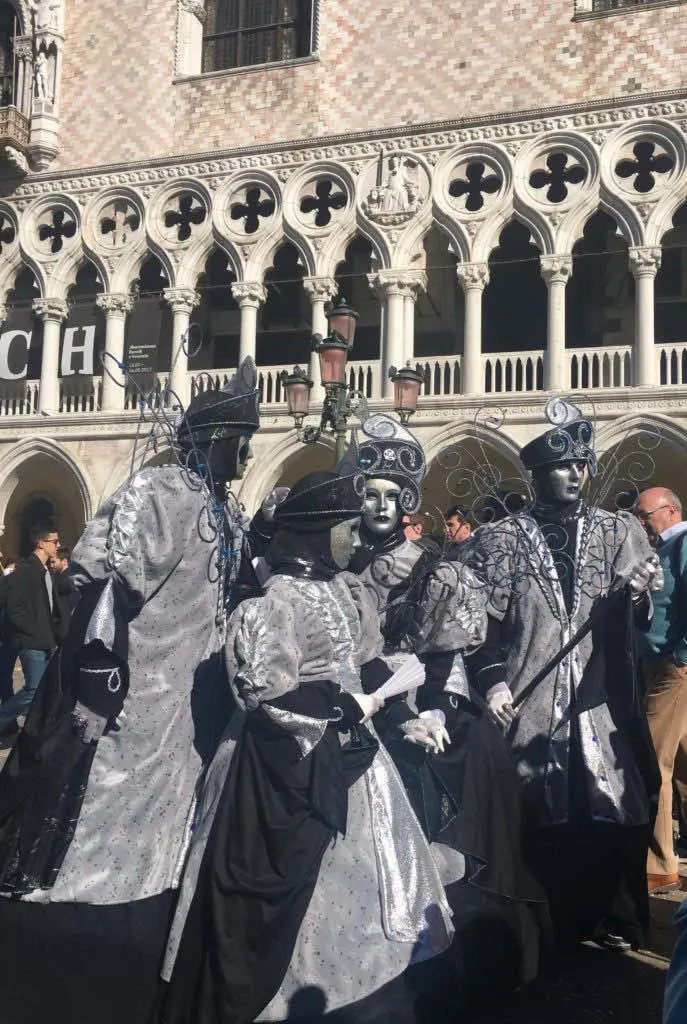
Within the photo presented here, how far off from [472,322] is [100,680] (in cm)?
1002

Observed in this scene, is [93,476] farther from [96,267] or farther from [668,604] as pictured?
[668,604]

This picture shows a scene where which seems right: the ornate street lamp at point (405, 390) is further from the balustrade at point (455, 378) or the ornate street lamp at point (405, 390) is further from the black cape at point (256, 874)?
the black cape at point (256, 874)

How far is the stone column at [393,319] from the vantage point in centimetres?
1243

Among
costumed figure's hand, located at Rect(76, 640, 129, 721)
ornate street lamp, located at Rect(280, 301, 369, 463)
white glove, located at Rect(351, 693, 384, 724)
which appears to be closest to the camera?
white glove, located at Rect(351, 693, 384, 724)

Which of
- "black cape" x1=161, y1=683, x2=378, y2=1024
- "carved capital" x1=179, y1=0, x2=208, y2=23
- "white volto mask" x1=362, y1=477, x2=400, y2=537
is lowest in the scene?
"black cape" x1=161, y1=683, x2=378, y2=1024

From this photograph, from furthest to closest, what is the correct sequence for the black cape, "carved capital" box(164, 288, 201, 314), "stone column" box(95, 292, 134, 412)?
"stone column" box(95, 292, 134, 412) < "carved capital" box(164, 288, 201, 314) < the black cape

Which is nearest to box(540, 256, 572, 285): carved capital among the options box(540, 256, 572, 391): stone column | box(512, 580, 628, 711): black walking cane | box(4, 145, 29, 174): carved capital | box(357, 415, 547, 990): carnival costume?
box(540, 256, 572, 391): stone column

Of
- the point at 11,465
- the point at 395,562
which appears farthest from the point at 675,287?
the point at 395,562

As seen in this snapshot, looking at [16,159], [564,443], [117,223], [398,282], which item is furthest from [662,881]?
[16,159]

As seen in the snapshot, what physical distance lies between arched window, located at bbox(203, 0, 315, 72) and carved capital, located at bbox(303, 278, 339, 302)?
3138 millimetres

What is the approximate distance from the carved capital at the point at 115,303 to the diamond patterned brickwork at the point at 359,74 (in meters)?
1.80

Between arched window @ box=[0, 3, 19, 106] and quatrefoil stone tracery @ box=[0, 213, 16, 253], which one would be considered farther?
arched window @ box=[0, 3, 19, 106]

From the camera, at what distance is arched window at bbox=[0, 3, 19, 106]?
48.2 feet

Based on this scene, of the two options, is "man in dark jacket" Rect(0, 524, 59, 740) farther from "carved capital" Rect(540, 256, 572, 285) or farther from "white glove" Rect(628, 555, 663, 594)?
"carved capital" Rect(540, 256, 572, 285)
